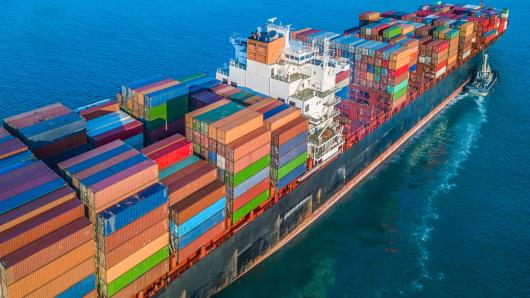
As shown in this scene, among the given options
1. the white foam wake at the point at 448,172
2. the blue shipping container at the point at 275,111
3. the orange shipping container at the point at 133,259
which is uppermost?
the blue shipping container at the point at 275,111

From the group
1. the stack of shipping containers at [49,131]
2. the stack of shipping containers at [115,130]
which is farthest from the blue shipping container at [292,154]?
the stack of shipping containers at [49,131]

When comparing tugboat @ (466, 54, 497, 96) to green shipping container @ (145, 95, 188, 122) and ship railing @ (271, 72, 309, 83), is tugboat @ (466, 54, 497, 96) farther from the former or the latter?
green shipping container @ (145, 95, 188, 122)

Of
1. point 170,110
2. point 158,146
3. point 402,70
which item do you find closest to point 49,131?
point 158,146

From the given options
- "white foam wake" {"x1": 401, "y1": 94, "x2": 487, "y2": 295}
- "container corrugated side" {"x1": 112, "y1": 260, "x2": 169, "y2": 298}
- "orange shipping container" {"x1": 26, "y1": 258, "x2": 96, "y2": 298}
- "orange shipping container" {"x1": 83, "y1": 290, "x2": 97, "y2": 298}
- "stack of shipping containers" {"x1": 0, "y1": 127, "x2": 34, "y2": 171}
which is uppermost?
"stack of shipping containers" {"x1": 0, "y1": 127, "x2": 34, "y2": 171}

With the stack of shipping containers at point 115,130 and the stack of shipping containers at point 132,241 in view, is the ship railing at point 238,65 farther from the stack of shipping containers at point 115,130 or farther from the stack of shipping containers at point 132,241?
the stack of shipping containers at point 132,241

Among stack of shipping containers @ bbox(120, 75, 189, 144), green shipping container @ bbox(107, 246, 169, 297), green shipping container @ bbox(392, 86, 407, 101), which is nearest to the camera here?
green shipping container @ bbox(107, 246, 169, 297)

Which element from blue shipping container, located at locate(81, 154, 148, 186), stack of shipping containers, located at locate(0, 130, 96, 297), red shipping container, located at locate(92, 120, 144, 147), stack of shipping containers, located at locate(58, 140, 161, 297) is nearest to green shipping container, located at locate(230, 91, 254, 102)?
red shipping container, located at locate(92, 120, 144, 147)
